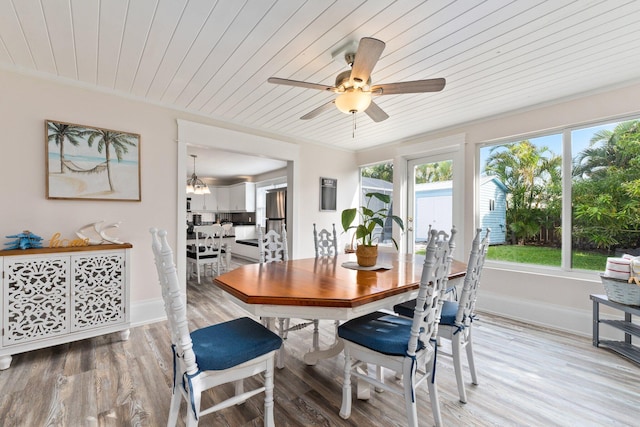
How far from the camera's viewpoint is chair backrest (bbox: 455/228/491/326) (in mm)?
1751

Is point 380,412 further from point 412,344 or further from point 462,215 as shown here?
point 462,215

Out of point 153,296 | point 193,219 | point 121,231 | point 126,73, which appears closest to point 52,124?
point 126,73

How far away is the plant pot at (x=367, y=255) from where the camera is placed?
7.00 ft

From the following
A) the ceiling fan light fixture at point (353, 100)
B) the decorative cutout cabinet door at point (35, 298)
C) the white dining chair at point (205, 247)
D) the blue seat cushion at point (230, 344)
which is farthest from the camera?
the white dining chair at point (205, 247)

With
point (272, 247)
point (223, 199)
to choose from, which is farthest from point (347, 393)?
point (223, 199)

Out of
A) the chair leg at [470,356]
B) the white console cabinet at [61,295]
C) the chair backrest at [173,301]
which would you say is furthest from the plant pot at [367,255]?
the white console cabinet at [61,295]

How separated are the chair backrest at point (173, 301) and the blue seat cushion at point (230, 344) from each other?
0.26 ft

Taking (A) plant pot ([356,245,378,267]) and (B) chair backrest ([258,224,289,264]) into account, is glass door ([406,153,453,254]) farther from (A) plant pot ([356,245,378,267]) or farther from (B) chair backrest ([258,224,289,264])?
(B) chair backrest ([258,224,289,264])

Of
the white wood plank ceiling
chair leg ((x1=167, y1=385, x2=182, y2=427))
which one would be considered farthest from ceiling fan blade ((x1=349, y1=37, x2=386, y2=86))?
chair leg ((x1=167, y1=385, x2=182, y2=427))

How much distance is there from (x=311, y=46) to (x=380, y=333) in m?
1.93

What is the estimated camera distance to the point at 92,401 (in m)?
1.74

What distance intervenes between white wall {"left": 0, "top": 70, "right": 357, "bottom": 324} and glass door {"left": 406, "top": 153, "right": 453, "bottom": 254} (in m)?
2.54

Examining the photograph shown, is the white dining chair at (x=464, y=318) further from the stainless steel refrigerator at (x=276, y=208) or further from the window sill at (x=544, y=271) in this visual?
the stainless steel refrigerator at (x=276, y=208)

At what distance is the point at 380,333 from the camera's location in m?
1.57
